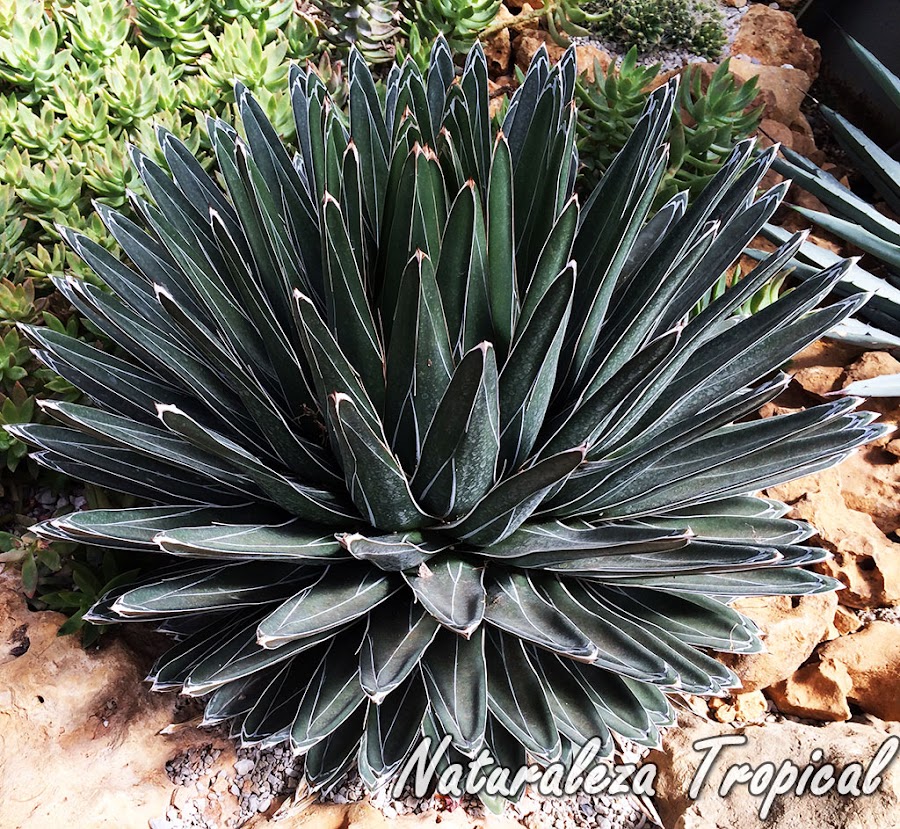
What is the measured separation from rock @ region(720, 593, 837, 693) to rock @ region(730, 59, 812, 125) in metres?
1.82

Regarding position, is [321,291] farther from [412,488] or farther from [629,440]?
[629,440]

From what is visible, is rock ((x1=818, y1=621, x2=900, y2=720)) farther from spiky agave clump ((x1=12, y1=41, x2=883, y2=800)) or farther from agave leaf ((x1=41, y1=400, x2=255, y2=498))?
agave leaf ((x1=41, y1=400, x2=255, y2=498))

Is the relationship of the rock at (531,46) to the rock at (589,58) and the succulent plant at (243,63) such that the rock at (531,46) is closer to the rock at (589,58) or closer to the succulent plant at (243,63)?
the rock at (589,58)

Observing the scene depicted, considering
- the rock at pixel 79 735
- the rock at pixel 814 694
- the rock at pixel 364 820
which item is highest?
the rock at pixel 814 694

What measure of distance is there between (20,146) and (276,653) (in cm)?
189

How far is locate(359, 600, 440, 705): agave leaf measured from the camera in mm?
971

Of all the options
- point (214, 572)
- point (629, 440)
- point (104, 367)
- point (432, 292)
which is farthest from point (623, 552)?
point (104, 367)

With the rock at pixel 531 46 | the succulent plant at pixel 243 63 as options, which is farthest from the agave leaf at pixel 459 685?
the rock at pixel 531 46

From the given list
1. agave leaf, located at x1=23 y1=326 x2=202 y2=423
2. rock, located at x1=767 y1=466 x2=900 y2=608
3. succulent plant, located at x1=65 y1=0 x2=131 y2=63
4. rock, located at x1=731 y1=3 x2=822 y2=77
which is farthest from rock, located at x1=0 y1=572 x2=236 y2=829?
rock, located at x1=731 y1=3 x2=822 y2=77

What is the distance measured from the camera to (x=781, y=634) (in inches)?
64.3

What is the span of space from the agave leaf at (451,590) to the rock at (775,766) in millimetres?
698

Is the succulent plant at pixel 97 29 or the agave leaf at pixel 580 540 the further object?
the succulent plant at pixel 97 29

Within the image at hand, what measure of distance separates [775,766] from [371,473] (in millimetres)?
1009

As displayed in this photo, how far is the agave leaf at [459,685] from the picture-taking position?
1.06 meters
